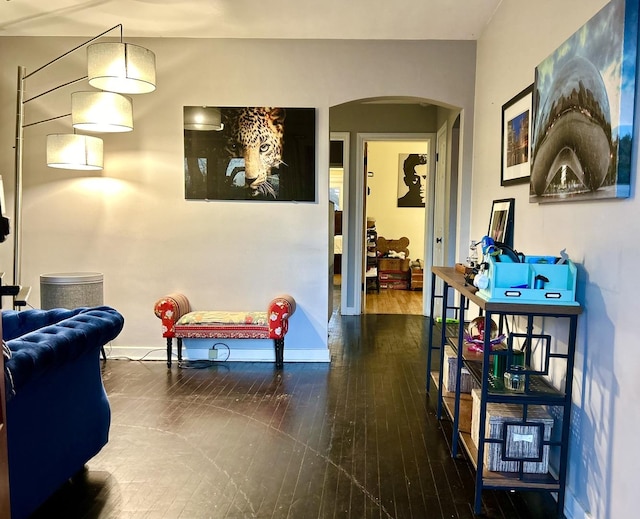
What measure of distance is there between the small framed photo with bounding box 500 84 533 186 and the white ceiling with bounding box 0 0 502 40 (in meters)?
0.94

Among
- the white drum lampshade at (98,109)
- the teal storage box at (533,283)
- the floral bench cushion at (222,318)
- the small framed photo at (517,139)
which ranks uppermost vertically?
the white drum lampshade at (98,109)

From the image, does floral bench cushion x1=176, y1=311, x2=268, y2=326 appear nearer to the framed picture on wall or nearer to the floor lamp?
the floor lamp

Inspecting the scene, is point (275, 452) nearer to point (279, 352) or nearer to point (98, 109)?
point (279, 352)

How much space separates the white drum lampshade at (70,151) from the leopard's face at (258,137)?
1081 mm

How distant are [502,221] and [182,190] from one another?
8.69ft

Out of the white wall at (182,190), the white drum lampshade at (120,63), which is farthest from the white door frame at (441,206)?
the white drum lampshade at (120,63)

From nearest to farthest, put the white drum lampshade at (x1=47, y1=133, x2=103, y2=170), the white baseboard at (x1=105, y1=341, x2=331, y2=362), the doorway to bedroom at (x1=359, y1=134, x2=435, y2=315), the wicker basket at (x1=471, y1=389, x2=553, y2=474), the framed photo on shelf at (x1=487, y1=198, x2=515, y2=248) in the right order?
the wicker basket at (x1=471, y1=389, x2=553, y2=474) < the framed photo on shelf at (x1=487, y1=198, x2=515, y2=248) < the white drum lampshade at (x1=47, y1=133, x2=103, y2=170) < the white baseboard at (x1=105, y1=341, x2=331, y2=362) < the doorway to bedroom at (x1=359, y1=134, x2=435, y2=315)

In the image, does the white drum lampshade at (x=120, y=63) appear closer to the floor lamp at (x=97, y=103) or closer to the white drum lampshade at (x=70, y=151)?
the floor lamp at (x=97, y=103)

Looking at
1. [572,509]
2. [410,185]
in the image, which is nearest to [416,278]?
[410,185]

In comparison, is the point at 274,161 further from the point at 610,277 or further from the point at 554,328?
the point at 610,277

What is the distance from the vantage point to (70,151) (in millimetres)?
3695

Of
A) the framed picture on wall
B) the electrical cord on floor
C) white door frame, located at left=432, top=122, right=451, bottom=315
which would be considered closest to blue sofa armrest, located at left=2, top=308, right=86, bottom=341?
the electrical cord on floor

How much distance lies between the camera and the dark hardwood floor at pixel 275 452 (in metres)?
2.12

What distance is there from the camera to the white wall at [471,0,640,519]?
5.41 ft
